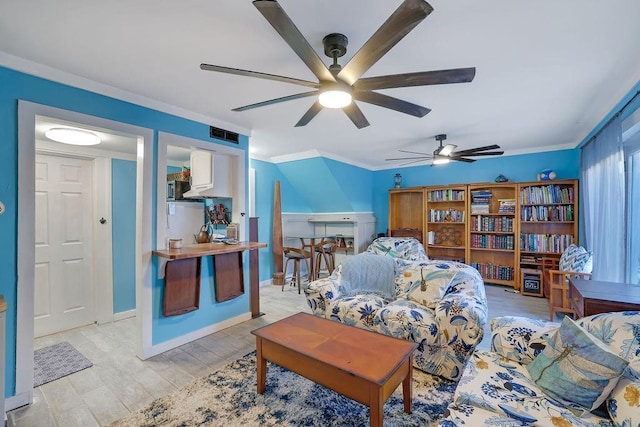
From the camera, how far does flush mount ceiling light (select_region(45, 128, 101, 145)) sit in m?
2.51

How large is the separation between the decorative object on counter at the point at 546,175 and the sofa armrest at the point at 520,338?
11.8ft

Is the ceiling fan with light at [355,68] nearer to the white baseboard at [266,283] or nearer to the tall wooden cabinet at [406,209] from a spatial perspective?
the white baseboard at [266,283]

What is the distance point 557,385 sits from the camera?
4.50 feet

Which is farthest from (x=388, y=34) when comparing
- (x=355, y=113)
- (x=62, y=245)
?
(x=62, y=245)

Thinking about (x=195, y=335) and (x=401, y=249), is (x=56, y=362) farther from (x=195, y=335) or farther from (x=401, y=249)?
(x=401, y=249)

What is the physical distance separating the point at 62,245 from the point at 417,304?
3.89 m

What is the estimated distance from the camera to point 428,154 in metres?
4.97

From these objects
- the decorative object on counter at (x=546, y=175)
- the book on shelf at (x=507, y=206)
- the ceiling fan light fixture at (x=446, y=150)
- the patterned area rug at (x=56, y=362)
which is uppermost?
the ceiling fan light fixture at (x=446, y=150)

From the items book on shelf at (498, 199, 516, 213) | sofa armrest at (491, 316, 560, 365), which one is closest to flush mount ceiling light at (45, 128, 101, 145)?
sofa armrest at (491, 316, 560, 365)

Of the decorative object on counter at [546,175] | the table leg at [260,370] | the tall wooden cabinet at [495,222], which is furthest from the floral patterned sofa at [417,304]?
the decorative object on counter at [546,175]

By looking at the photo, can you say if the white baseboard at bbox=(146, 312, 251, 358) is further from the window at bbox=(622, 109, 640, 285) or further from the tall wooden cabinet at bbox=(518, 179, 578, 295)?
the tall wooden cabinet at bbox=(518, 179, 578, 295)

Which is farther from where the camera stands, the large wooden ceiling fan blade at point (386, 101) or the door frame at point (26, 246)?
the door frame at point (26, 246)

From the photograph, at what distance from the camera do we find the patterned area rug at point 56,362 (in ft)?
7.45

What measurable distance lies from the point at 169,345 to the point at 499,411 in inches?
107
